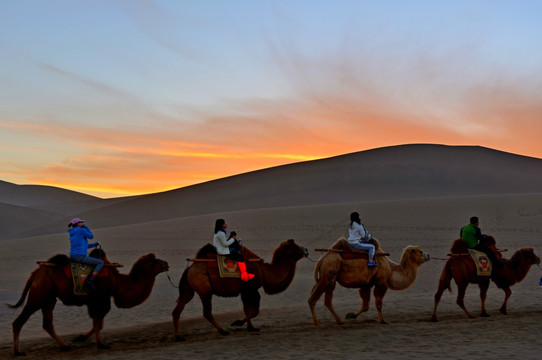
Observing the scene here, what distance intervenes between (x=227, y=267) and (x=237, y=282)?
375mm

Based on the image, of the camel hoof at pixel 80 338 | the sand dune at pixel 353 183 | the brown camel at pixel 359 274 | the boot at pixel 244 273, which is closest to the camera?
the camel hoof at pixel 80 338

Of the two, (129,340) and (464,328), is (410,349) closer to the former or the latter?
(464,328)

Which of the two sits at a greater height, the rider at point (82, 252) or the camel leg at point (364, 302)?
the rider at point (82, 252)

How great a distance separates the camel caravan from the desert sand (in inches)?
21.9

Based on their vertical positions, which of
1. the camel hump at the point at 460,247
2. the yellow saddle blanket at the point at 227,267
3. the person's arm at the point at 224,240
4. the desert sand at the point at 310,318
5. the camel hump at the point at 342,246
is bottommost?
the desert sand at the point at 310,318

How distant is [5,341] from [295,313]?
628cm

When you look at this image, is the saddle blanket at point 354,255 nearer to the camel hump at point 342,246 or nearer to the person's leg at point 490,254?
the camel hump at point 342,246

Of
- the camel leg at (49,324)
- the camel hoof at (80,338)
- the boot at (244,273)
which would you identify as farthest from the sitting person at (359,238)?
the camel leg at (49,324)

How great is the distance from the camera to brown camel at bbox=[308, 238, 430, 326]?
1345 cm

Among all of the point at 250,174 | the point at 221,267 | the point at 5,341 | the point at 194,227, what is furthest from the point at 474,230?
the point at 250,174

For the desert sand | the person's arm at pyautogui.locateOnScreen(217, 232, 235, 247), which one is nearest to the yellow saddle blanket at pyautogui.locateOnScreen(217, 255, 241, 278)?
the person's arm at pyautogui.locateOnScreen(217, 232, 235, 247)

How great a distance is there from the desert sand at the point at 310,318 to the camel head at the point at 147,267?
4.14 feet

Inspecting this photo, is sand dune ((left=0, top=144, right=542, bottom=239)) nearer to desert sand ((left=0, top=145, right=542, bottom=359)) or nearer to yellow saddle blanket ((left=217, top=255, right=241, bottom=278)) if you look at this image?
desert sand ((left=0, top=145, right=542, bottom=359))

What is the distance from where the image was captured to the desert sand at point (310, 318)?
10492 millimetres
